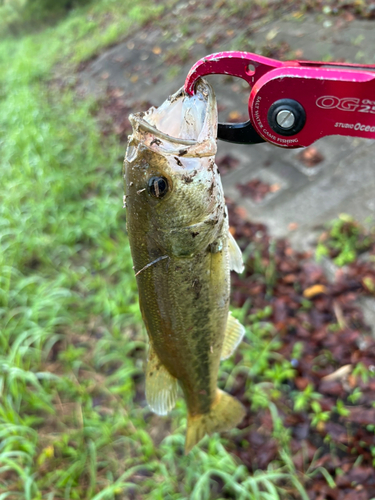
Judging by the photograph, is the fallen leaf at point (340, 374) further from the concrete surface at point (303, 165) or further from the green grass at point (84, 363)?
the concrete surface at point (303, 165)

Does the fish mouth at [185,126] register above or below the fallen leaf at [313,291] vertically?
above

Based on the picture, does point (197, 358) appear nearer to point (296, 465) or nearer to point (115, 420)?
point (296, 465)

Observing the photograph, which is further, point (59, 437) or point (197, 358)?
point (59, 437)

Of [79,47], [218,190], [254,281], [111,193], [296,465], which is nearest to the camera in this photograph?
[218,190]

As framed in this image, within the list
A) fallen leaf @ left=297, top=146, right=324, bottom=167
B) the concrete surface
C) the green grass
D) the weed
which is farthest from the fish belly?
fallen leaf @ left=297, top=146, right=324, bottom=167

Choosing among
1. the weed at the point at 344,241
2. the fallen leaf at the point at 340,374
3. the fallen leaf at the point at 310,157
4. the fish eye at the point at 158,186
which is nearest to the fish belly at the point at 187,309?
the fish eye at the point at 158,186

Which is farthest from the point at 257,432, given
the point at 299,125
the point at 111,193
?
the point at 111,193

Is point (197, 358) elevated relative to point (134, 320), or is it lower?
elevated
